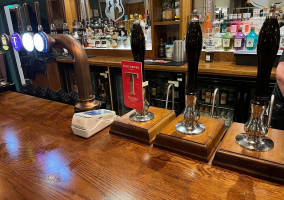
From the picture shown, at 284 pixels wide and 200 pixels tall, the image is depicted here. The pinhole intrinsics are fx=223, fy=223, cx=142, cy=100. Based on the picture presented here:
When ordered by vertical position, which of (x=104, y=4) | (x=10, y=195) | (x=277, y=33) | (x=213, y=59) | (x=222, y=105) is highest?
(x=104, y=4)

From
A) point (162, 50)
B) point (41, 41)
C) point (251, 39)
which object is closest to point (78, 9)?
point (162, 50)

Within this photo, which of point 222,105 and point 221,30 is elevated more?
point 221,30

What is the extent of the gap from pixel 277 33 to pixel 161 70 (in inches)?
75.1

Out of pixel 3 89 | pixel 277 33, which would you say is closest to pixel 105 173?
pixel 277 33

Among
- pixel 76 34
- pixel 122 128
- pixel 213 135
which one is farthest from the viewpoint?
pixel 76 34

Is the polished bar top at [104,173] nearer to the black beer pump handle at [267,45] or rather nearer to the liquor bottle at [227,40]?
the black beer pump handle at [267,45]

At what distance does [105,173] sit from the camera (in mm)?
768

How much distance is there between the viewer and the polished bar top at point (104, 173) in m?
0.67

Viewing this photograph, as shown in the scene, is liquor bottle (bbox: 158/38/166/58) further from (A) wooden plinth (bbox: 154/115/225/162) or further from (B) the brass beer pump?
(A) wooden plinth (bbox: 154/115/225/162)

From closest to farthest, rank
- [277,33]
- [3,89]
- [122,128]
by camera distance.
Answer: [277,33]
[122,128]
[3,89]

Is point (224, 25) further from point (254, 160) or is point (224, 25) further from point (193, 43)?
point (254, 160)

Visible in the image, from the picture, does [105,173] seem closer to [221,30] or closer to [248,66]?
[248,66]

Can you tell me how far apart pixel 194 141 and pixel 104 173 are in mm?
342

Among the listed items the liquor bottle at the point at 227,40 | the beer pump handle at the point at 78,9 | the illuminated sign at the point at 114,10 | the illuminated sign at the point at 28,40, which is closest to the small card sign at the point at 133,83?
the illuminated sign at the point at 28,40
